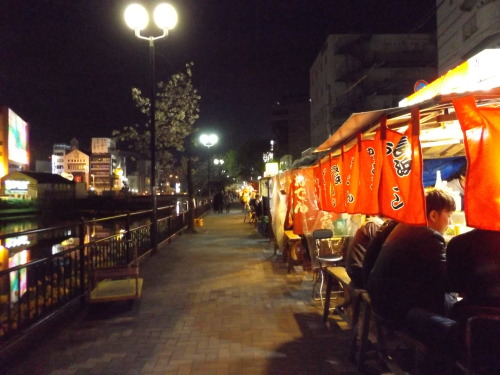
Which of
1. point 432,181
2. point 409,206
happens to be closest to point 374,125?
point 409,206

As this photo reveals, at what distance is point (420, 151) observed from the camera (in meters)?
3.51

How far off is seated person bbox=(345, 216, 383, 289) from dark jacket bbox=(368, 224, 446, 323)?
1.15 meters

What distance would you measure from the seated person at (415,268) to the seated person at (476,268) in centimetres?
27

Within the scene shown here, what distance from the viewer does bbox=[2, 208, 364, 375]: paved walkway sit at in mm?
4637

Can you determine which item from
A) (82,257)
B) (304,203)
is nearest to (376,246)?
(82,257)

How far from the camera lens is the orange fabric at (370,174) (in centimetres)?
452

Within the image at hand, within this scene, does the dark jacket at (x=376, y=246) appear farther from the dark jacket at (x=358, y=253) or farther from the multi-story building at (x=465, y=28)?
the multi-story building at (x=465, y=28)

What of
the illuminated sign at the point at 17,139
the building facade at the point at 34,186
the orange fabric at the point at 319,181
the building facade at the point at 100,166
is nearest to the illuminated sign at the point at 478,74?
the orange fabric at the point at 319,181

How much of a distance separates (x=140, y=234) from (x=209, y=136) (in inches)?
503

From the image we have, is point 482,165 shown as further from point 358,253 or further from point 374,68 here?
point 374,68

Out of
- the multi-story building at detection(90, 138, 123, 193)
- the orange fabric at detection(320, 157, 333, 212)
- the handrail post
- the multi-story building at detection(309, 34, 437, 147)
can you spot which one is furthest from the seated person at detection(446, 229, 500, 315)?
the multi-story building at detection(90, 138, 123, 193)

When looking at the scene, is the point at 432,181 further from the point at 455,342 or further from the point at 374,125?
the point at 455,342

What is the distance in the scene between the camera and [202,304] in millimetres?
7203

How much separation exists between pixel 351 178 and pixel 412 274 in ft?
8.97
